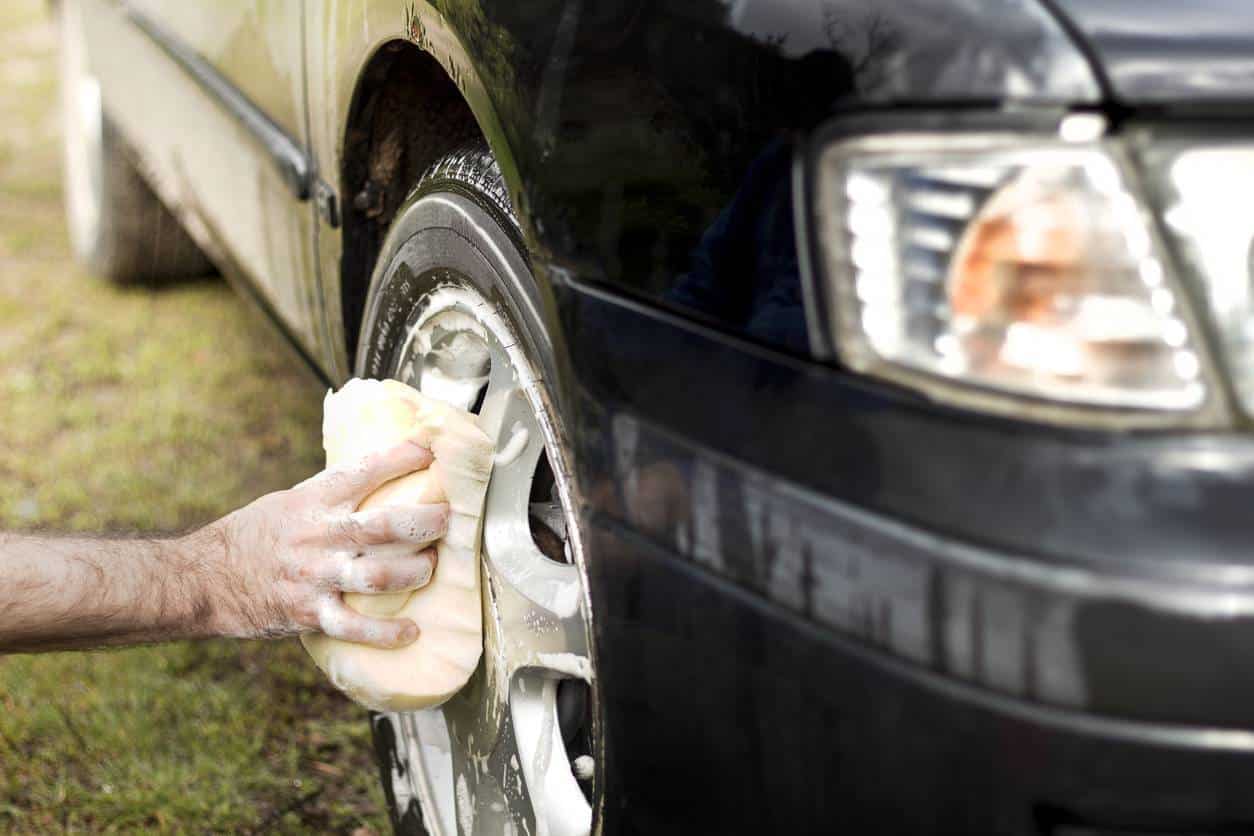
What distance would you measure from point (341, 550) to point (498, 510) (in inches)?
7.7

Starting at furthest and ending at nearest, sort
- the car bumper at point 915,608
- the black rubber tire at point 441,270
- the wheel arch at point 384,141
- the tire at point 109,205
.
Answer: the tire at point 109,205, the wheel arch at point 384,141, the black rubber tire at point 441,270, the car bumper at point 915,608

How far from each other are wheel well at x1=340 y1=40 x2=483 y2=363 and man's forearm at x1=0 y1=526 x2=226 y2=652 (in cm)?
47

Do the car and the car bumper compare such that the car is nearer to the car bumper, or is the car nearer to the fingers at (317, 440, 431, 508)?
the car bumper

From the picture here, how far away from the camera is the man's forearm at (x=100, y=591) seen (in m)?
1.61

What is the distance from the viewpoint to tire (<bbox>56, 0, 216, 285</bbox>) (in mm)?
4266

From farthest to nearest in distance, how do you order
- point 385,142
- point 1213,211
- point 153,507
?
point 153,507, point 385,142, point 1213,211

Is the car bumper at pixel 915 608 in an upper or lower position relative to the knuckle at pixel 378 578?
upper

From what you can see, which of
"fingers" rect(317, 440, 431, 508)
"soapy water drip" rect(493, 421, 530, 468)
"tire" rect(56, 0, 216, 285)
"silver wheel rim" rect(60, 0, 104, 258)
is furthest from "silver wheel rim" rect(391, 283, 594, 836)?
"silver wheel rim" rect(60, 0, 104, 258)

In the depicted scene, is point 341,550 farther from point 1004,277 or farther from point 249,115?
point 249,115

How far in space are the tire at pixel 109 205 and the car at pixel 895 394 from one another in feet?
10.6

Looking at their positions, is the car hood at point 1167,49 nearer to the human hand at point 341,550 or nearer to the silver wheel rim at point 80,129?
the human hand at point 341,550

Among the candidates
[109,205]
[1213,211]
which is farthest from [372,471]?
[109,205]

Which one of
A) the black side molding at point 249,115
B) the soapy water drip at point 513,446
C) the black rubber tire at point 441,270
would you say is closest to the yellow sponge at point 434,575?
the soapy water drip at point 513,446

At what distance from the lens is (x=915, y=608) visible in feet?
3.21
